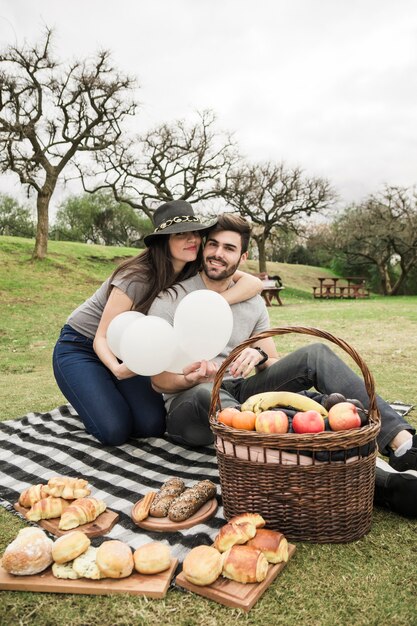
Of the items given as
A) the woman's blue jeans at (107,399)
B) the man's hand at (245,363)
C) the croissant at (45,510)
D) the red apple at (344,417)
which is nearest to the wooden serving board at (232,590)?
the red apple at (344,417)

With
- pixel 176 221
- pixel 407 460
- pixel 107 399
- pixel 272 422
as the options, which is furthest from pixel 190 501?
pixel 176 221

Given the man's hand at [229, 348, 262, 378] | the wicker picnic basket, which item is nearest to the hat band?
the man's hand at [229, 348, 262, 378]

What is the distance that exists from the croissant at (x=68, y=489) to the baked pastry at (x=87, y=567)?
1.84 feet

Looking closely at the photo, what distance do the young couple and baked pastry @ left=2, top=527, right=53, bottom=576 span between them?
112 centimetres

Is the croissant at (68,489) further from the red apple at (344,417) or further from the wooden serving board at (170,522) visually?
the red apple at (344,417)

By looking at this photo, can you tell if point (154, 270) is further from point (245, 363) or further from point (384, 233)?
point (384, 233)

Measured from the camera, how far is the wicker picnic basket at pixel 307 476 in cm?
199

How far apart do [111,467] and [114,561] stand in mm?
1243

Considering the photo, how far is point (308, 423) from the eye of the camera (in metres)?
2.07

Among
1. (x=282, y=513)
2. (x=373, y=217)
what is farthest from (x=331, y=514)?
(x=373, y=217)

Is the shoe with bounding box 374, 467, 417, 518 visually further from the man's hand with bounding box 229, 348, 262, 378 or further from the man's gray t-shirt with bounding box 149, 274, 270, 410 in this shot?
A: the man's gray t-shirt with bounding box 149, 274, 270, 410

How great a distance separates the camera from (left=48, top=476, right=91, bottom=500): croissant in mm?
2426

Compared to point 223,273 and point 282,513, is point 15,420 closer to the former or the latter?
point 223,273

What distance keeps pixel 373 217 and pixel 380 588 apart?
A: 29.4 m
